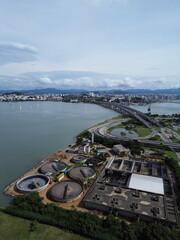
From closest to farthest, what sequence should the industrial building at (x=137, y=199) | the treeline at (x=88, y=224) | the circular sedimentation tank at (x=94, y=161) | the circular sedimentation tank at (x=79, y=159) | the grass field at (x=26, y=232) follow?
the treeline at (x=88, y=224)
the grass field at (x=26, y=232)
the industrial building at (x=137, y=199)
the circular sedimentation tank at (x=94, y=161)
the circular sedimentation tank at (x=79, y=159)

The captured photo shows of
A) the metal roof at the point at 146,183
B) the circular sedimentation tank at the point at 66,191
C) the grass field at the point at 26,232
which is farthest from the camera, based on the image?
the metal roof at the point at 146,183

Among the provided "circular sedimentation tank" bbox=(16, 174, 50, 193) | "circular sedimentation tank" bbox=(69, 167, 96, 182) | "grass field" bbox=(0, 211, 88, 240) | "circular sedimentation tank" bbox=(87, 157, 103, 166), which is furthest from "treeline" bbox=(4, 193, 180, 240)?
"circular sedimentation tank" bbox=(87, 157, 103, 166)

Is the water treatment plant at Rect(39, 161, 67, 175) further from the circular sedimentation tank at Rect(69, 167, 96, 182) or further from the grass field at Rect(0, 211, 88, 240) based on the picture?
the grass field at Rect(0, 211, 88, 240)

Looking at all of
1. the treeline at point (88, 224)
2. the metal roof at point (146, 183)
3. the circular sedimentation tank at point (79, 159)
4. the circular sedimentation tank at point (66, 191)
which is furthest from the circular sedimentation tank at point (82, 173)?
the treeline at point (88, 224)

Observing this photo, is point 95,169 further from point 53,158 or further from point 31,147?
point 31,147

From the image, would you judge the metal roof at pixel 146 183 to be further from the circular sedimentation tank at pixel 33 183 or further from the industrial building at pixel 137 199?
the circular sedimentation tank at pixel 33 183

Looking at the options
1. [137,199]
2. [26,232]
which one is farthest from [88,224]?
[137,199]
